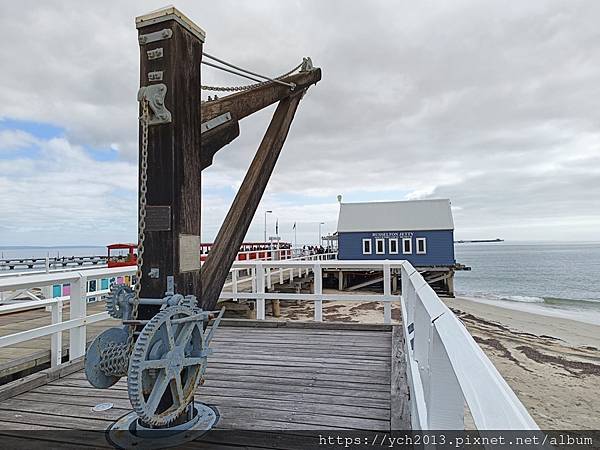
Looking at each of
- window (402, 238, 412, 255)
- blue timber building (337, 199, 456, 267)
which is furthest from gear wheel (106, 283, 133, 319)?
window (402, 238, 412, 255)

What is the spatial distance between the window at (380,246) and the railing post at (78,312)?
23504mm

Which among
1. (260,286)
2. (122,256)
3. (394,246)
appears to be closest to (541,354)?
(260,286)

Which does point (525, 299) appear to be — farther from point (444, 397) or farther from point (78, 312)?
point (444, 397)

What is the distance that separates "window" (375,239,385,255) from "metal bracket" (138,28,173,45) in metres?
24.8

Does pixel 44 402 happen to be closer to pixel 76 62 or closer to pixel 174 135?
pixel 174 135

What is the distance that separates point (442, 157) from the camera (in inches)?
1594

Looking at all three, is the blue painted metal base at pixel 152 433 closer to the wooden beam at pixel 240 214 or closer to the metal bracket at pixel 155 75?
the wooden beam at pixel 240 214

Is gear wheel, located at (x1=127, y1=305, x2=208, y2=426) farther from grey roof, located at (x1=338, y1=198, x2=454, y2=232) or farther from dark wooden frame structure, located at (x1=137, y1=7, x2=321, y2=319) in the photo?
grey roof, located at (x1=338, y1=198, x2=454, y2=232)

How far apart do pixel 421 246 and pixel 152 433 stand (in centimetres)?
2464

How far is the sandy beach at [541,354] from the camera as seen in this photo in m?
8.00

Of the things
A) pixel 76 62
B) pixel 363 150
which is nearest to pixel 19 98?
pixel 76 62

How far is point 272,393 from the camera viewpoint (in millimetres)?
3117

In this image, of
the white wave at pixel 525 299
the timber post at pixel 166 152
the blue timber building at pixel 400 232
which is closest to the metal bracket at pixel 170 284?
the timber post at pixel 166 152

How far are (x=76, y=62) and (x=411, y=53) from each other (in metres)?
9.19
